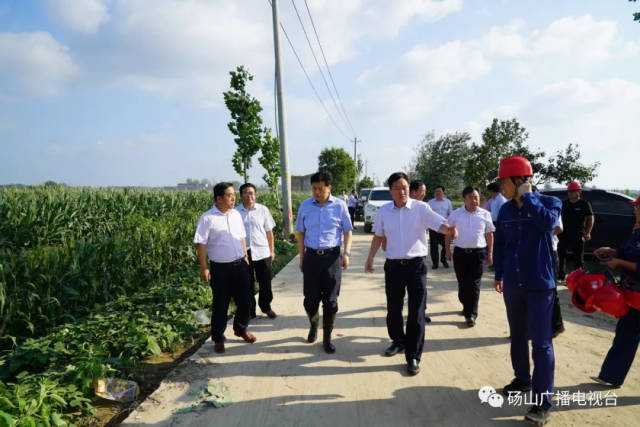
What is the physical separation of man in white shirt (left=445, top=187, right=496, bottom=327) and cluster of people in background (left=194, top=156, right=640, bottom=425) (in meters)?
0.01

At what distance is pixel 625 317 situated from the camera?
3.09 m

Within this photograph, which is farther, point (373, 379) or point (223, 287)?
point (223, 287)

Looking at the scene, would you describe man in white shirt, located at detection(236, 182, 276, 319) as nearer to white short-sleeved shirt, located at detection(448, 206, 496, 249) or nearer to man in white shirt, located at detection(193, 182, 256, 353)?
man in white shirt, located at detection(193, 182, 256, 353)

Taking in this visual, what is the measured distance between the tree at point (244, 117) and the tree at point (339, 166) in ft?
112

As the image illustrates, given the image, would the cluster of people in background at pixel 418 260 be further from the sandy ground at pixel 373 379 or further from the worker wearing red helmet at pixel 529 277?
the sandy ground at pixel 373 379

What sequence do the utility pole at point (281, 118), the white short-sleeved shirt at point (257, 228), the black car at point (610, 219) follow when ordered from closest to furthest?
1. the white short-sleeved shirt at point (257, 228)
2. the black car at point (610, 219)
3. the utility pole at point (281, 118)

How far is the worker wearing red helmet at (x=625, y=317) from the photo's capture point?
9.55 feet

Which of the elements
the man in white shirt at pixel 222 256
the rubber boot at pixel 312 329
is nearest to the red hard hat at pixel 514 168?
the rubber boot at pixel 312 329

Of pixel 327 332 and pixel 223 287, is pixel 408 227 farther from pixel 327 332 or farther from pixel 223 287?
pixel 223 287

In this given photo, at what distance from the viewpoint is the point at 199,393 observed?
3.26 m

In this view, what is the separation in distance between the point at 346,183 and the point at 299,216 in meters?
47.2

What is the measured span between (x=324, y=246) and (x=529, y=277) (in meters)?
2.05

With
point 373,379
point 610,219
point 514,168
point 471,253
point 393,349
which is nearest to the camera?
point 514,168

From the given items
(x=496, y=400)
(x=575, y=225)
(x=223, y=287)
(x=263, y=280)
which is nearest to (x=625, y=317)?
(x=496, y=400)
